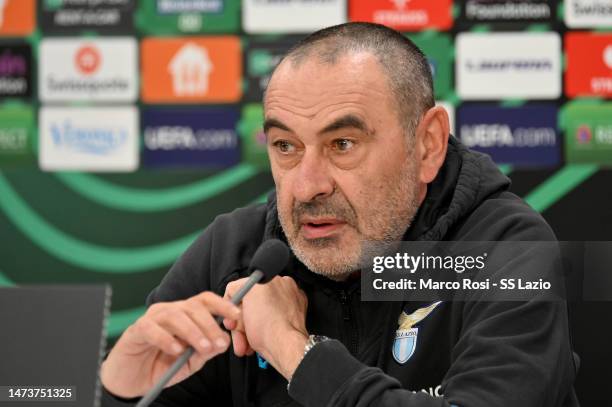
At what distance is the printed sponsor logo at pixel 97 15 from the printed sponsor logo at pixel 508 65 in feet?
4.76

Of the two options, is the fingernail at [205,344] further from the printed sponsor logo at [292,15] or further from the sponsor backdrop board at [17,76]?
the sponsor backdrop board at [17,76]

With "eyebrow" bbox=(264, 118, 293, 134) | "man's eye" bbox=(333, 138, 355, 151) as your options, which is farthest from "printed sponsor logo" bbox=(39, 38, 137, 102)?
"man's eye" bbox=(333, 138, 355, 151)

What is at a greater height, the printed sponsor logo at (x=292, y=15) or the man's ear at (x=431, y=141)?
the printed sponsor logo at (x=292, y=15)

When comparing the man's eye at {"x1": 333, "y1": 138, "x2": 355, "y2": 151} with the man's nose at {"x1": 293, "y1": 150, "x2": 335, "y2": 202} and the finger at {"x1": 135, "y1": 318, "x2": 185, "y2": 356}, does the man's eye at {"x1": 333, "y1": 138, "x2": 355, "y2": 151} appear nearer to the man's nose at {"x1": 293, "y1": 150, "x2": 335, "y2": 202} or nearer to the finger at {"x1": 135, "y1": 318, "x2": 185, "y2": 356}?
the man's nose at {"x1": 293, "y1": 150, "x2": 335, "y2": 202}

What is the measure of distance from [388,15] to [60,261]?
5.83ft

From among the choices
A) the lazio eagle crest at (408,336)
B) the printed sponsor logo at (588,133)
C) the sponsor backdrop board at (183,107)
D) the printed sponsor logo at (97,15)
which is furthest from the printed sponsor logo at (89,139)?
the lazio eagle crest at (408,336)

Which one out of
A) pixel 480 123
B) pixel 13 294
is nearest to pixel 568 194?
pixel 480 123

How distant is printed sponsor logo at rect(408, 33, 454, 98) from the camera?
3438 mm

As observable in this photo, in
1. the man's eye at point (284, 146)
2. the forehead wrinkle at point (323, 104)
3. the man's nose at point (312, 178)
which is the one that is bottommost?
the man's nose at point (312, 178)

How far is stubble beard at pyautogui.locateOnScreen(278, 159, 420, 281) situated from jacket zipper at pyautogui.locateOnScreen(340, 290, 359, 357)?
5cm

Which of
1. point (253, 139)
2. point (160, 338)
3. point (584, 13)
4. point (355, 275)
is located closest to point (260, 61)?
point (253, 139)

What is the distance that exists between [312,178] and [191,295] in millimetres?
503

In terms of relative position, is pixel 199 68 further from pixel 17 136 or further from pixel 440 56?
pixel 440 56

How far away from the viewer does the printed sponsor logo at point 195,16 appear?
3.54 metres
